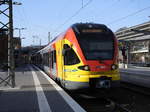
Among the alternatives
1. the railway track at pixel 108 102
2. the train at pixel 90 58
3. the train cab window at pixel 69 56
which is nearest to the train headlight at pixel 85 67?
the train at pixel 90 58

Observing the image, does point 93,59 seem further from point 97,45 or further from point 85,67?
point 97,45

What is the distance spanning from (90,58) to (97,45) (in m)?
0.69

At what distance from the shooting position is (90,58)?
11.4 metres

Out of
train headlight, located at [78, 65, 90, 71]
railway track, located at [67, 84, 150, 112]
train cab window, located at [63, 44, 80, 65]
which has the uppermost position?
train cab window, located at [63, 44, 80, 65]

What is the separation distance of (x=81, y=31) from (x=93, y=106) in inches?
124

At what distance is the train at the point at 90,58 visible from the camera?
441 inches

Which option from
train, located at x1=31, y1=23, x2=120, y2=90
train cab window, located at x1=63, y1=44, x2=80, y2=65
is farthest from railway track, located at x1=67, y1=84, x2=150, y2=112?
train cab window, located at x1=63, y1=44, x2=80, y2=65

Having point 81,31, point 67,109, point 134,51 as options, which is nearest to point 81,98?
point 81,31

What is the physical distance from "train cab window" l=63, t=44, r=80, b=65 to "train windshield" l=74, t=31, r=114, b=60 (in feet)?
1.46

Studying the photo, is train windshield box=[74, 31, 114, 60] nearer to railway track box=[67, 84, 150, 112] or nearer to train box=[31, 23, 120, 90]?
train box=[31, 23, 120, 90]

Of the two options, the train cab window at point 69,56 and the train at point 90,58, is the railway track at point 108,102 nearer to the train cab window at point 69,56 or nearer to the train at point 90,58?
the train at point 90,58

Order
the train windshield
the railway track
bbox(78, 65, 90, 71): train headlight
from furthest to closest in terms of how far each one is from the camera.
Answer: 1. the train windshield
2. bbox(78, 65, 90, 71): train headlight
3. the railway track

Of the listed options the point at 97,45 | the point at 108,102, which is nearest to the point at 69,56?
the point at 97,45

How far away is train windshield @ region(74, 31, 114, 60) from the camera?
1155 centimetres
